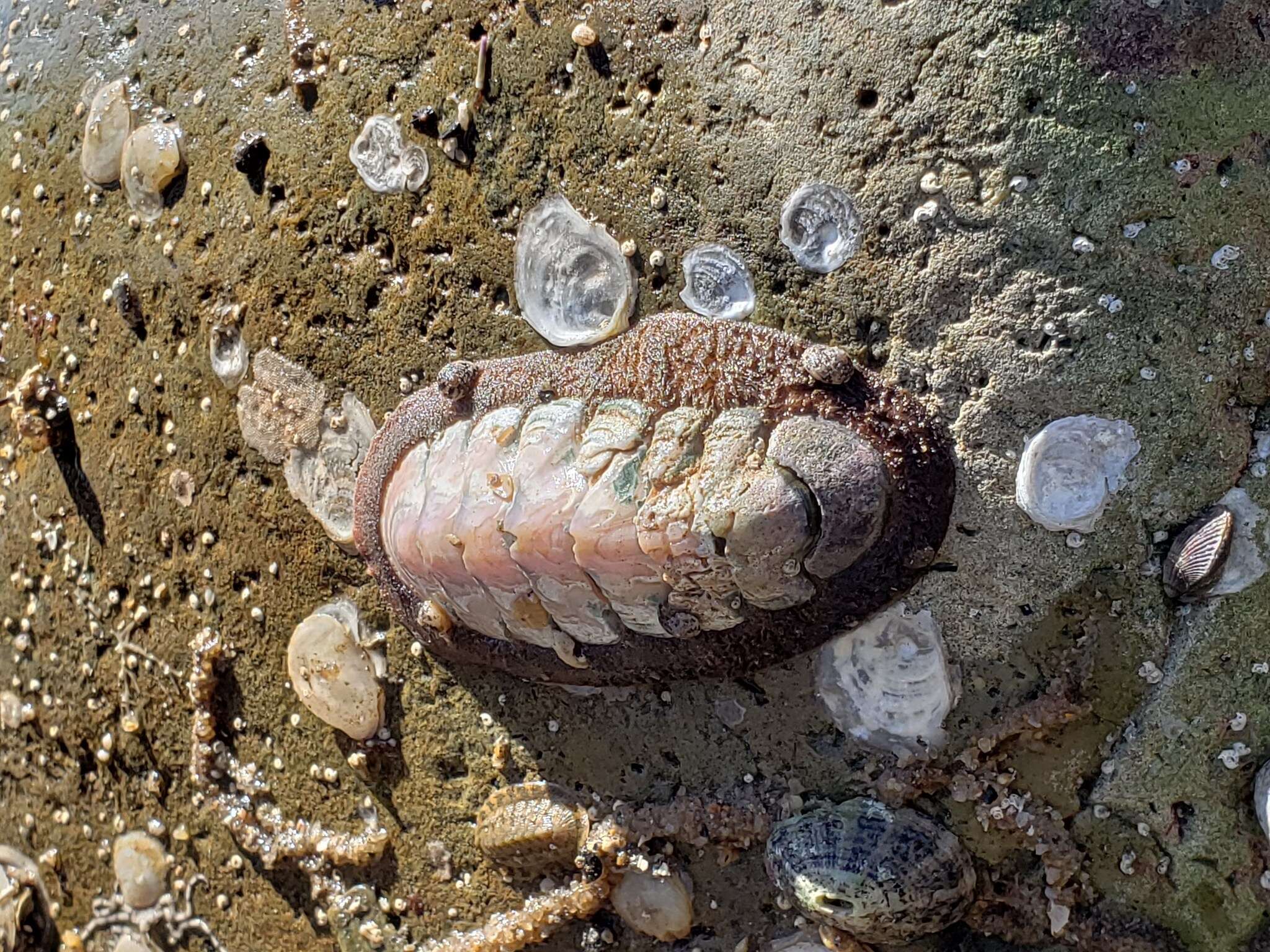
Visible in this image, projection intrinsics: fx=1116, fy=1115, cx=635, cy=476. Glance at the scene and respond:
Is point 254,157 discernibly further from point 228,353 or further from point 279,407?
point 279,407

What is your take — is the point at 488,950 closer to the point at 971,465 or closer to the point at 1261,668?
the point at 971,465

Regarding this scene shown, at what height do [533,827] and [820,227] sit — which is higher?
[820,227]

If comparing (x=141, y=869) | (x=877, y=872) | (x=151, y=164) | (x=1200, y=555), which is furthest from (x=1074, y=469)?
(x=141, y=869)

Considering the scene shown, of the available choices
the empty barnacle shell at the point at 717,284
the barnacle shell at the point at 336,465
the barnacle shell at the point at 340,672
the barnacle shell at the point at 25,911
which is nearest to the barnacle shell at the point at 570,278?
the empty barnacle shell at the point at 717,284

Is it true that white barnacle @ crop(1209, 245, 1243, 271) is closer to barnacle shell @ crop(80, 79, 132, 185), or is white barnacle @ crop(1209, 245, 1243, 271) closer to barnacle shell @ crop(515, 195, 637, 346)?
barnacle shell @ crop(515, 195, 637, 346)

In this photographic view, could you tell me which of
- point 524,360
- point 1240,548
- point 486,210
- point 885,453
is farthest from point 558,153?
point 1240,548

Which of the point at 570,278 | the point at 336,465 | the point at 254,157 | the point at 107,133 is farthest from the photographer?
the point at 107,133

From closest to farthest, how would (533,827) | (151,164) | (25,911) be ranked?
(533,827) → (151,164) → (25,911)
